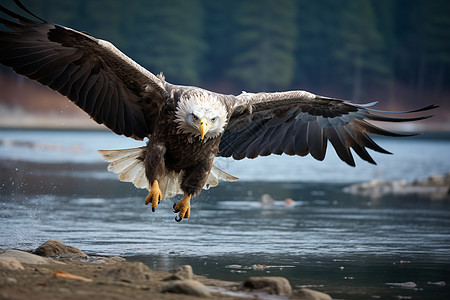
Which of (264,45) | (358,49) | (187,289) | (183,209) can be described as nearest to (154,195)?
(183,209)

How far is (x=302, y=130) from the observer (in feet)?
27.0

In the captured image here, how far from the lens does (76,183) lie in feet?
41.1

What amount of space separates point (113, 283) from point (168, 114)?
2.33 meters

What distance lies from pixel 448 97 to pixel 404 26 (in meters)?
8.49

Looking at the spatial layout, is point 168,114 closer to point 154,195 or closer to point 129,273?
point 154,195

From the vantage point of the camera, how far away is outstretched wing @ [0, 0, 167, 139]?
22.6 feet

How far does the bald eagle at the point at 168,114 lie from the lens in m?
6.89

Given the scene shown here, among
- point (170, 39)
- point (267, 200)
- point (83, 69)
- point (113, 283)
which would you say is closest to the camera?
point (113, 283)

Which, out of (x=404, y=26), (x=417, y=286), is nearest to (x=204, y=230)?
(x=417, y=286)

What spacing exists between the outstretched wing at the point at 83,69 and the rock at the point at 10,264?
2.17 m

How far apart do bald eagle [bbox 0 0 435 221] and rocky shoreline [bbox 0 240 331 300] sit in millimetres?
1503

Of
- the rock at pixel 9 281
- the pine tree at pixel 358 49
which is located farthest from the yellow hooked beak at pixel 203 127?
the pine tree at pixel 358 49

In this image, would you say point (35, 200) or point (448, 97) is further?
point (448, 97)

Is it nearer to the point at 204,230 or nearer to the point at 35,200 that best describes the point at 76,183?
the point at 35,200
